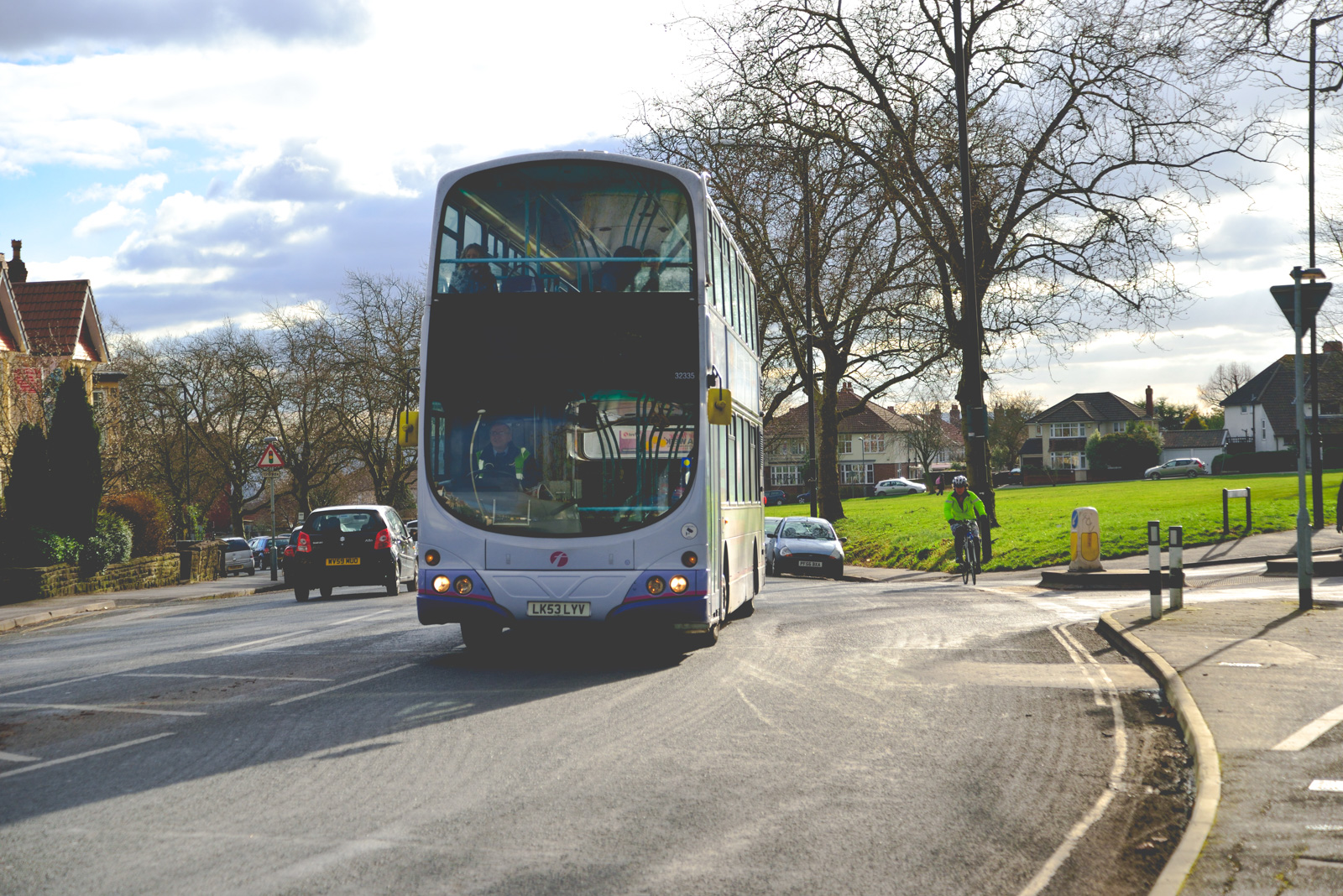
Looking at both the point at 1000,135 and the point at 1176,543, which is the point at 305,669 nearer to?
the point at 1176,543

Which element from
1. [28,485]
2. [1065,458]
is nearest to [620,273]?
[28,485]

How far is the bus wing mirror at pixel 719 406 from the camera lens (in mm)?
10656

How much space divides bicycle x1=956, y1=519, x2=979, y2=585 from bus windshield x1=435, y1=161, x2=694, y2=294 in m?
13.1

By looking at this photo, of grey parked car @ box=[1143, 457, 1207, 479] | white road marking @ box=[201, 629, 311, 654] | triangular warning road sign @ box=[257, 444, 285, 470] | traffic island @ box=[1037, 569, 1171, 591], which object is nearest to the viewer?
white road marking @ box=[201, 629, 311, 654]

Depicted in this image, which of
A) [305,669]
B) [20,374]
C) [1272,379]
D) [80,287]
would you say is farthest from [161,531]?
[1272,379]

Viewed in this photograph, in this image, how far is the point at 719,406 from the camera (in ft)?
35.0

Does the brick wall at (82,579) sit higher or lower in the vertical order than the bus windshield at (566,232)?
lower

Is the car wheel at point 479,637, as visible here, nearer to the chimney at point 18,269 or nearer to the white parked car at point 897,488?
the chimney at point 18,269

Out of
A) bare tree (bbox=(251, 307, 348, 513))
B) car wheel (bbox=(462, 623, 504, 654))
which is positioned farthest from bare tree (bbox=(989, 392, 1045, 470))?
car wheel (bbox=(462, 623, 504, 654))

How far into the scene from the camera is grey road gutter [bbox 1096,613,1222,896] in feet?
15.2

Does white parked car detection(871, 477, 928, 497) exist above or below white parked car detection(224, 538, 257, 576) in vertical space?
above

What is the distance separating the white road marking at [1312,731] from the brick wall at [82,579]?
2133 cm

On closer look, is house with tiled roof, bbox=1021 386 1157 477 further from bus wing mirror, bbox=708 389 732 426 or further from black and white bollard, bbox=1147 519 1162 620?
bus wing mirror, bbox=708 389 732 426

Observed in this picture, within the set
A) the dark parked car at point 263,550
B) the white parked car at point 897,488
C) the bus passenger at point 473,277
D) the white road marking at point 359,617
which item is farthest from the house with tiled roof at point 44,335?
the white parked car at point 897,488
